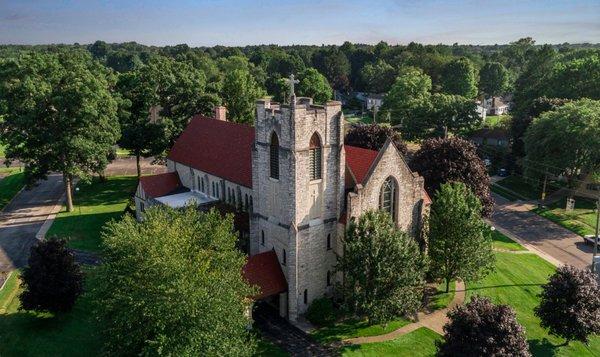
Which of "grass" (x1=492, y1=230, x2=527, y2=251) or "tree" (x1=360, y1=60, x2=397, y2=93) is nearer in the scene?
"grass" (x1=492, y1=230, x2=527, y2=251)

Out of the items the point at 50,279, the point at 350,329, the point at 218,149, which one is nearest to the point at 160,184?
the point at 218,149

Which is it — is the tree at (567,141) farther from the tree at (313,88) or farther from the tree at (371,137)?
the tree at (313,88)

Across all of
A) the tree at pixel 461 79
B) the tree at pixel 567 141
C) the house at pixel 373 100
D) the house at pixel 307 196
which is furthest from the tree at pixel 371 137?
the house at pixel 373 100

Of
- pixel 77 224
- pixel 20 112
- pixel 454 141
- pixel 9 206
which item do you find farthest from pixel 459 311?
pixel 9 206

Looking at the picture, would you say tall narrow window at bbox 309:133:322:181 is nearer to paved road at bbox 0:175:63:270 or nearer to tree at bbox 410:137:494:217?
tree at bbox 410:137:494:217

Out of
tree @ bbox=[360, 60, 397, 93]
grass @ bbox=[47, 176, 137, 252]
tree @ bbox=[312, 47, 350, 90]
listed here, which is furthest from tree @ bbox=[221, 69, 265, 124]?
tree @ bbox=[312, 47, 350, 90]

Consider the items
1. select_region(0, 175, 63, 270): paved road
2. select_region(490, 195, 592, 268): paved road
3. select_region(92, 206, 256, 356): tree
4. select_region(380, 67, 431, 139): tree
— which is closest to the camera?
select_region(92, 206, 256, 356): tree

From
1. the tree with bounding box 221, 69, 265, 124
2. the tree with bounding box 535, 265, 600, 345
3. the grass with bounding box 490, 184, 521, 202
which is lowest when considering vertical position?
the grass with bounding box 490, 184, 521, 202
